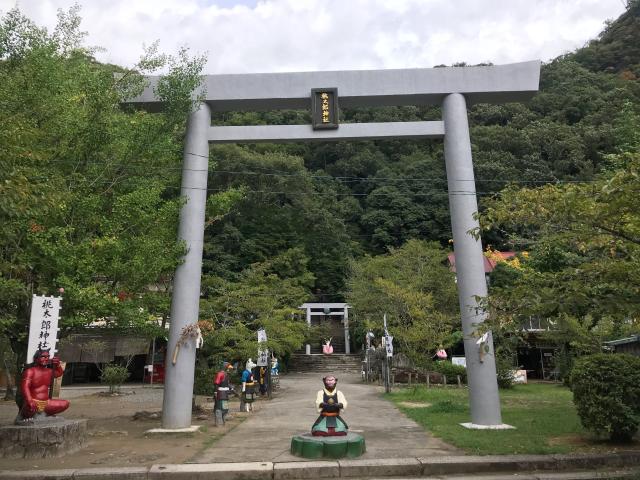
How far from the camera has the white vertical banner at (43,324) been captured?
842cm

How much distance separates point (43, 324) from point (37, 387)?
107 centimetres

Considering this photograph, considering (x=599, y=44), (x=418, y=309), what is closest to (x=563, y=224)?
(x=418, y=309)

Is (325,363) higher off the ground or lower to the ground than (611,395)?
lower

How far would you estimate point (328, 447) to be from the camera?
738 centimetres

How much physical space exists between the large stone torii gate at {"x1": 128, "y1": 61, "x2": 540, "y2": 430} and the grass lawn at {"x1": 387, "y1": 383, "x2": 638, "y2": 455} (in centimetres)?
278

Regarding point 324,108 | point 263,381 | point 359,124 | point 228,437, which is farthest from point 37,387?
point 263,381

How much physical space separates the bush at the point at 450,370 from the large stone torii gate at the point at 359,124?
46.1 feet

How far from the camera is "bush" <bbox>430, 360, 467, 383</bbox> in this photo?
23284mm

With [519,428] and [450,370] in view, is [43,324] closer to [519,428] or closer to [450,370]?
[519,428]

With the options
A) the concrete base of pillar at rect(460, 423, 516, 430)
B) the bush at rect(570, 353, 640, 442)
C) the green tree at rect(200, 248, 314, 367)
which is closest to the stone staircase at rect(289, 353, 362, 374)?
the green tree at rect(200, 248, 314, 367)

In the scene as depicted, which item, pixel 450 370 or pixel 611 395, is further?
pixel 450 370

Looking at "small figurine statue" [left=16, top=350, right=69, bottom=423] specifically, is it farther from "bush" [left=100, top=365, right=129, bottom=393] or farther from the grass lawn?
"bush" [left=100, top=365, right=129, bottom=393]

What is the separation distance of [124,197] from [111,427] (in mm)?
5631

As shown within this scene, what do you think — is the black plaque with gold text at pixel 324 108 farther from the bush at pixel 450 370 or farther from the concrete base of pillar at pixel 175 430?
the bush at pixel 450 370
